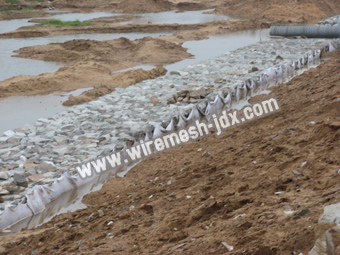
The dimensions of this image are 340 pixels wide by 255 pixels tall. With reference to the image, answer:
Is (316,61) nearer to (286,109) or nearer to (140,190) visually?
(286,109)

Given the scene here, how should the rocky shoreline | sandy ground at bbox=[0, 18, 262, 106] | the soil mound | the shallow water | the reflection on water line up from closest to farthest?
1. the rocky shoreline
2. the reflection on water
3. the shallow water
4. sandy ground at bbox=[0, 18, 262, 106]
5. the soil mound

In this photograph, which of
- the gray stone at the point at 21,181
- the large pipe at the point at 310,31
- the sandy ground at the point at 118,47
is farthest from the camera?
the large pipe at the point at 310,31

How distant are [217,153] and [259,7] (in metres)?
25.9

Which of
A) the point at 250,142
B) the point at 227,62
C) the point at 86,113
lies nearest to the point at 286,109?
the point at 250,142

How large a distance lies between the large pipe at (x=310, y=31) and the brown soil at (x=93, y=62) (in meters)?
4.65

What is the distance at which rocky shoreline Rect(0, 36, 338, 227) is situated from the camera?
6352 mm

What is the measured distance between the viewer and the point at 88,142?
7367 millimetres

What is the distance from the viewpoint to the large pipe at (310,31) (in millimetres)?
15961

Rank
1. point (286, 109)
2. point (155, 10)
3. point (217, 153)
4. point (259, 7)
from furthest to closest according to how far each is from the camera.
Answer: point (155, 10), point (259, 7), point (286, 109), point (217, 153)

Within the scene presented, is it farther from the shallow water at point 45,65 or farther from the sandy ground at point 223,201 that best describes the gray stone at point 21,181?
the shallow water at point 45,65

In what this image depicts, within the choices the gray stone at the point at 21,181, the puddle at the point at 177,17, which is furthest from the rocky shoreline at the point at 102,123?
the puddle at the point at 177,17

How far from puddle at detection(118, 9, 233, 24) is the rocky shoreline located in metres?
14.7


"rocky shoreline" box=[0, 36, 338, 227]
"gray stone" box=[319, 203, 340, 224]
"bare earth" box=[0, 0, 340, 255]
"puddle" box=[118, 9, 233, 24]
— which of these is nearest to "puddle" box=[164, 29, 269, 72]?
"rocky shoreline" box=[0, 36, 338, 227]

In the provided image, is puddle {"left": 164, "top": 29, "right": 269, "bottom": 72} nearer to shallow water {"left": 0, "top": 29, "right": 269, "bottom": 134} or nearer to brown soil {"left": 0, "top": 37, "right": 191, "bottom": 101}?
shallow water {"left": 0, "top": 29, "right": 269, "bottom": 134}
